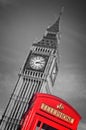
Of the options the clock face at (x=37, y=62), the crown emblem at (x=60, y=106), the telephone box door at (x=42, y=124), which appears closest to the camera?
the telephone box door at (x=42, y=124)

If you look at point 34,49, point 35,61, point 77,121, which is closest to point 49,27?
point 34,49

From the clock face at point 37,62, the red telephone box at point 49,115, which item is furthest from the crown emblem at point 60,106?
the clock face at point 37,62

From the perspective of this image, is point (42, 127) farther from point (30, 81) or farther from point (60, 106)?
point (30, 81)

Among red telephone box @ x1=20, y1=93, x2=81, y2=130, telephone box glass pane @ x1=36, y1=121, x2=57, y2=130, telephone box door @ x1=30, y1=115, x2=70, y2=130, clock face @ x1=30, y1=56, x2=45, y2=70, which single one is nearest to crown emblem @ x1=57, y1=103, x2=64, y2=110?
red telephone box @ x1=20, y1=93, x2=81, y2=130

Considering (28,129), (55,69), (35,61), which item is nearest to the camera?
(28,129)

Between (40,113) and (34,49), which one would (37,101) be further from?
(34,49)

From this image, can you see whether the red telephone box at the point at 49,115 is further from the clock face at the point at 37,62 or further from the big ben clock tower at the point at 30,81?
the clock face at the point at 37,62

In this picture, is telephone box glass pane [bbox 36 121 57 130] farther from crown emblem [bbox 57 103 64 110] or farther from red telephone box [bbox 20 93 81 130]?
crown emblem [bbox 57 103 64 110]
